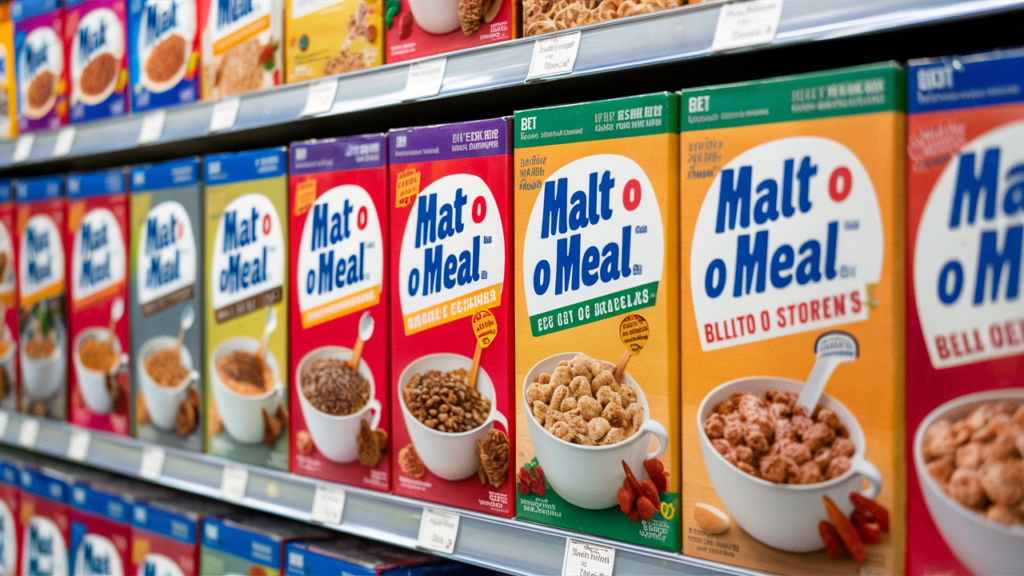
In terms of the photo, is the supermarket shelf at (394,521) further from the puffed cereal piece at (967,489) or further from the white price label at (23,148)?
the white price label at (23,148)

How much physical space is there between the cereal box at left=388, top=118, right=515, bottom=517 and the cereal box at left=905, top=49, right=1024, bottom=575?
19.1 inches

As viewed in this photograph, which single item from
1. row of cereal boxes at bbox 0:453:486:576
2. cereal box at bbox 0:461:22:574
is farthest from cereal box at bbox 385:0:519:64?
cereal box at bbox 0:461:22:574

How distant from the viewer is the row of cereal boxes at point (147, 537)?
44.8 inches

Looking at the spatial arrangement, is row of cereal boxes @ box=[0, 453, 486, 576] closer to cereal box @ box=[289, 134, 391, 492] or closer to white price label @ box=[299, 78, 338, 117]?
cereal box @ box=[289, 134, 391, 492]

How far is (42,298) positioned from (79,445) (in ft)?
1.23

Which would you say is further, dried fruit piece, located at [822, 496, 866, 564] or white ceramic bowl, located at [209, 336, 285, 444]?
white ceramic bowl, located at [209, 336, 285, 444]

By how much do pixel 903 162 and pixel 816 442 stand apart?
29 cm

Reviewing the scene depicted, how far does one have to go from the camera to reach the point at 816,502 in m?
0.71

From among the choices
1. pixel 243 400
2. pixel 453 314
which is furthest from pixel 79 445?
pixel 453 314

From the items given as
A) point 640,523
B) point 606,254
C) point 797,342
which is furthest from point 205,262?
point 797,342

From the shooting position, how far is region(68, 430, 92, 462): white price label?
5.11ft

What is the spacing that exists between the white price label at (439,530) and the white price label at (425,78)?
62 centimetres

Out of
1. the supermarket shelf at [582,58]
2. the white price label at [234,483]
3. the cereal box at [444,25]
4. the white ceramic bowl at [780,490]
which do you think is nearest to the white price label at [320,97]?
the supermarket shelf at [582,58]

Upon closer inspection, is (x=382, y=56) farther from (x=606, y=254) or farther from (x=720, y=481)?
(x=720, y=481)
